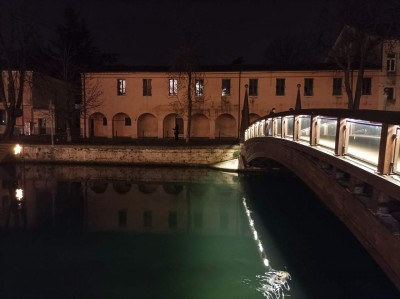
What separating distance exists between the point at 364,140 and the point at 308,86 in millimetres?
24755

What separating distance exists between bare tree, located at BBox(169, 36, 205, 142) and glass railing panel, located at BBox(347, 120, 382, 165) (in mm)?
22524

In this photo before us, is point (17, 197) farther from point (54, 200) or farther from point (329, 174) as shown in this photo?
point (329, 174)

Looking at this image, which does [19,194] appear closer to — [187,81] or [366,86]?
[187,81]

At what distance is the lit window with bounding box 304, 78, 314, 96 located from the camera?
30.4 metres

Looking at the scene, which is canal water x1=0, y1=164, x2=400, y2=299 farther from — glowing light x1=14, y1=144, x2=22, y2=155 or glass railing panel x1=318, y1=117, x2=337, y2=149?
glowing light x1=14, y1=144, x2=22, y2=155

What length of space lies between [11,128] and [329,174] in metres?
25.5

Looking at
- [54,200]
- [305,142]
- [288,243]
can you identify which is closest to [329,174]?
[305,142]

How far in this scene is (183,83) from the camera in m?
31.5

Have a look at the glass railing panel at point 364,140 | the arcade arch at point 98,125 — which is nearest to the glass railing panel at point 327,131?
the glass railing panel at point 364,140

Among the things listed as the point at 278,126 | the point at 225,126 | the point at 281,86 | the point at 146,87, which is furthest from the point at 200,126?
the point at 278,126

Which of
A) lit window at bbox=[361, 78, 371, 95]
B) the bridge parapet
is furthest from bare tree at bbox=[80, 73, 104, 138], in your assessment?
the bridge parapet

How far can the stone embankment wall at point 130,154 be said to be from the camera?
25172mm

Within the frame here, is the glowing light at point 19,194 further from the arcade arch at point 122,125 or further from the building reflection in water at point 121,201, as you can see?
the arcade arch at point 122,125

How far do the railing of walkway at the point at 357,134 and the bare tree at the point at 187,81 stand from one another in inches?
725
